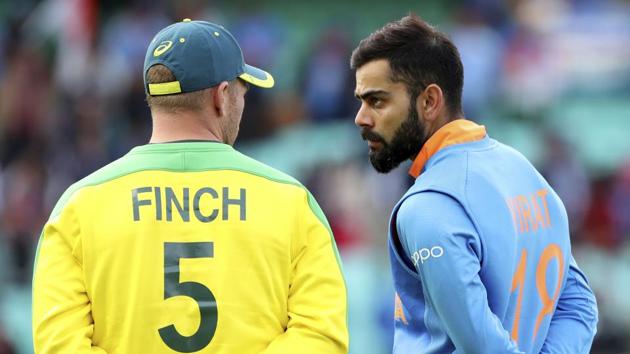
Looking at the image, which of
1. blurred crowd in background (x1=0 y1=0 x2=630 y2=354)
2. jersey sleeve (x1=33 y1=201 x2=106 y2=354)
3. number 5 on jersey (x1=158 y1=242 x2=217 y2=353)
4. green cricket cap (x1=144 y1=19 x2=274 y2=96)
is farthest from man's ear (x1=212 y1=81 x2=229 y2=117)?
blurred crowd in background (x1=0 y1=0 x2=630 y2=354)

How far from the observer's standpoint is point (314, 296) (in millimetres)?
3664

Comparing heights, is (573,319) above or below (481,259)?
below

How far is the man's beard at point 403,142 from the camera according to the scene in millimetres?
4121

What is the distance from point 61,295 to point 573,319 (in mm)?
1733

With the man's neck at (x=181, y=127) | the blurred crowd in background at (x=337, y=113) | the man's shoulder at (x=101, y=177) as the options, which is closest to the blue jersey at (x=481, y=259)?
the man's neck at (x=181, y=127)

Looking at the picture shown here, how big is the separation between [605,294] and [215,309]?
8.86 meters

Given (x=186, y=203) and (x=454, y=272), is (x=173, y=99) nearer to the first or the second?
(x=186, y=203)

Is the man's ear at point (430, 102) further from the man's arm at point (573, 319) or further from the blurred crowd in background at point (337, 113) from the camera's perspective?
the blurred crowd in background at point (337, 113)

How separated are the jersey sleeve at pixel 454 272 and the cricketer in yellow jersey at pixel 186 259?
0.88ft

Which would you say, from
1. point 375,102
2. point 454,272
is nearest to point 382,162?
point 375,102

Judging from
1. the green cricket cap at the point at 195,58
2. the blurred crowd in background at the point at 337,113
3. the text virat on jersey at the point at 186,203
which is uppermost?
the green cricket cap at the point at 195,58

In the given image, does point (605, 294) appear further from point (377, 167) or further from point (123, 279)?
point (123, 279)

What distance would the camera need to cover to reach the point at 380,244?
39.1ft

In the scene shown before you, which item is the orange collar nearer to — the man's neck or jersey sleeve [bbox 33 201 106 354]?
the man's neck
